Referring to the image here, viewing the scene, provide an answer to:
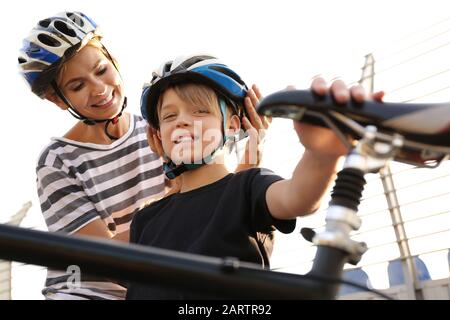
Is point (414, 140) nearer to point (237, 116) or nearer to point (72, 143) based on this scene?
point (237, 116)

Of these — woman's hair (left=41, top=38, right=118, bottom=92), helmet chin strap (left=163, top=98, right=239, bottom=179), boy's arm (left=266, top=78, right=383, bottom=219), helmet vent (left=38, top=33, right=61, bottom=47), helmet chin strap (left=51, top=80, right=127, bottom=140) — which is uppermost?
helmet vent (left=38, top=33, right=61, bottom=47)

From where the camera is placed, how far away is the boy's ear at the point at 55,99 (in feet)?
14.8

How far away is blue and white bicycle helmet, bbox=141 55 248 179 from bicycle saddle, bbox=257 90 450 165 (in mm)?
1443

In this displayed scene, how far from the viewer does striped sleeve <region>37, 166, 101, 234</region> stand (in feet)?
13.6

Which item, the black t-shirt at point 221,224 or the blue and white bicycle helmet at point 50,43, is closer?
the black t-shirt at point 221,224

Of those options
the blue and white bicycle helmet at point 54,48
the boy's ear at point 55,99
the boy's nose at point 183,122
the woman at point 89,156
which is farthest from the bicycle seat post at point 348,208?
the boy's ear at point 55,99

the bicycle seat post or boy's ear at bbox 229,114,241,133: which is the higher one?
boy's ear at bbox 229,114,241,133

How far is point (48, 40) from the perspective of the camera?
473 cm

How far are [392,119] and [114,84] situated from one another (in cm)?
295

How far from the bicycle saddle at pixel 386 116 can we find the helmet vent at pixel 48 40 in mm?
3106

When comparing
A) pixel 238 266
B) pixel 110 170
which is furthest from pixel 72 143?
pixel 238 266

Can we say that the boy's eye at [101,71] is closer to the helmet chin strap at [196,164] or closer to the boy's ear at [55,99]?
the boy's ear at [55,99]

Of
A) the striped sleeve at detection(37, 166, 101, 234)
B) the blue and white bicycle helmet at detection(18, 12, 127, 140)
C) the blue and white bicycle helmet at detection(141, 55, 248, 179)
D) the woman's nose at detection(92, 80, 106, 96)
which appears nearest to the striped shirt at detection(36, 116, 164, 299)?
the striped sleeve at detection(37, 166, 101, 234)

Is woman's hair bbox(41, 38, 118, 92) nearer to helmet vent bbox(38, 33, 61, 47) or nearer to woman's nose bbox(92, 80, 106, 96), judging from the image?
helmet vent bbox(38, 33, 61, 47)
